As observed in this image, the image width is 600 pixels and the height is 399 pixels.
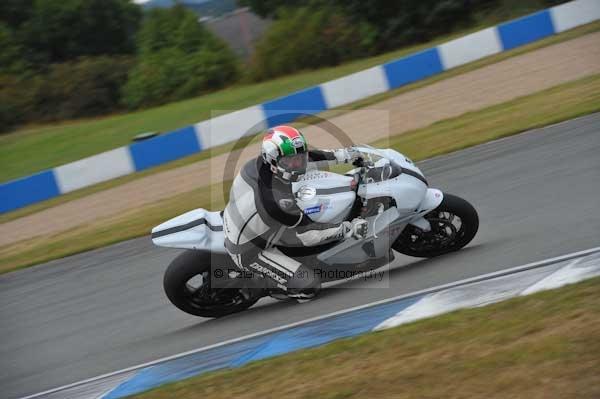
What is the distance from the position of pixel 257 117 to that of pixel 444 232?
10113 millimetres

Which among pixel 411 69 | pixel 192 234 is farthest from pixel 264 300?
pixel 411 69

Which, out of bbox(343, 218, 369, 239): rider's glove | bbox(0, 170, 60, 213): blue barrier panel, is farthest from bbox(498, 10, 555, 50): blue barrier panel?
bbox(343, 218, 369, 239): rider's glove

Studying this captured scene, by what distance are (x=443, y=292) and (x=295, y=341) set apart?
117cm

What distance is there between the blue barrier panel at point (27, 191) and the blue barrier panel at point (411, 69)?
24.4 ft

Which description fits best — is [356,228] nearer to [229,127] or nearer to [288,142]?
[288,142]

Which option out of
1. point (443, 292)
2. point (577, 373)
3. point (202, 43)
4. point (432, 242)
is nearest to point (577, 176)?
point (432, 242)

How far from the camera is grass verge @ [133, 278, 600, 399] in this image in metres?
4.25

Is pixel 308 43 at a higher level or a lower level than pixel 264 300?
higher

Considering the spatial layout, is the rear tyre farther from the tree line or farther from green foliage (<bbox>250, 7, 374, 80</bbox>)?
green foliage (<bbox>250, 7, 374, 80</bbox>)

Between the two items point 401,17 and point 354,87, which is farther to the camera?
point 401,17

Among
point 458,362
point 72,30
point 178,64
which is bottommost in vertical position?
point 458,362

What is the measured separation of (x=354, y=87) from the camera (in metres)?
17.6

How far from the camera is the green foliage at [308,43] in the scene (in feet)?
86.0

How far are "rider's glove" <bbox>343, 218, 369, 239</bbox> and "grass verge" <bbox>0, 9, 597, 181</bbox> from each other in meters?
14.6
